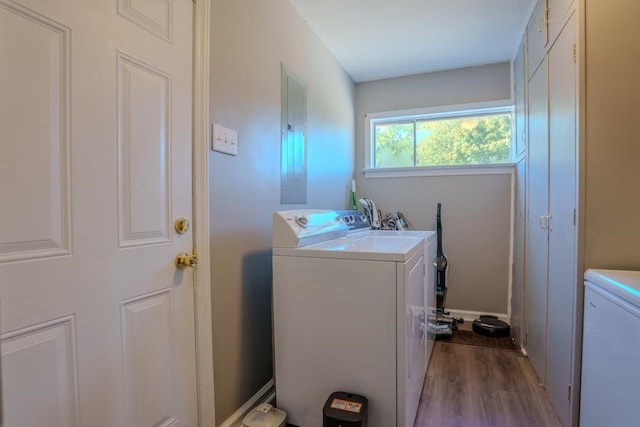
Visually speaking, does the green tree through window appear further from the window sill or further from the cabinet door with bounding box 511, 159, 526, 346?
the cabinet door with bounding box 511, 159, 526, 346

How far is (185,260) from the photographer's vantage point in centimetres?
130

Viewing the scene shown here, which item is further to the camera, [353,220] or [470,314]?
[470,314]

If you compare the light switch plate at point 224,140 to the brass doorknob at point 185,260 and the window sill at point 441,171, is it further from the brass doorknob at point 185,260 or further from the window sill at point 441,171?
the window sill at point 441,171

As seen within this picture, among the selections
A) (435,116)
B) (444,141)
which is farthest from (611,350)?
(435,116)

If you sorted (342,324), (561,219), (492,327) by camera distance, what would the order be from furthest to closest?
1. (492,327)
2. (561,219)
3. (342,324)

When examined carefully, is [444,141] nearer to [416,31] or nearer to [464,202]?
[464,202]

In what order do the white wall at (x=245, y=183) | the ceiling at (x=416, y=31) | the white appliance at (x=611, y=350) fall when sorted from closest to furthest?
the white appliance at (x=611, y=350)
the white wall at (x=245, y=183)
the ceiling at (x=416, y=31)

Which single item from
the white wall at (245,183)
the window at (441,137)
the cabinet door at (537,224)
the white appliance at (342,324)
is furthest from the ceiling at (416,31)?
the white appliance at (342,324)

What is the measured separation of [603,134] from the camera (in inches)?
54.9

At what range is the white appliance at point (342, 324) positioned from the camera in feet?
4.61

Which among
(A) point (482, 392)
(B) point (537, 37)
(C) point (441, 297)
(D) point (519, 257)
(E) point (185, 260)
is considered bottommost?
(A) point (482, 392)

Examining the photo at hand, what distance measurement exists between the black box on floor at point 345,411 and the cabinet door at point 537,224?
125 cm

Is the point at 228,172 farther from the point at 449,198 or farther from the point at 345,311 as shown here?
the point at 449,198

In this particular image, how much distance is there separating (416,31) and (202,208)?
7.08 feet
